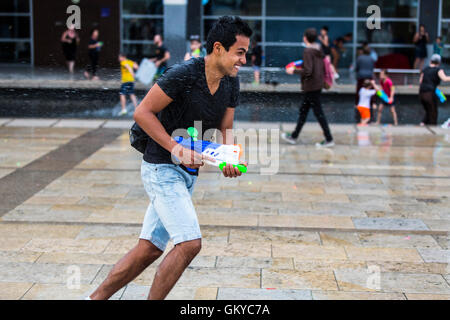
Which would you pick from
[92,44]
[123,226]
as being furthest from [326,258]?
[92,44]

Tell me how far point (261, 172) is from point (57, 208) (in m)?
2.98

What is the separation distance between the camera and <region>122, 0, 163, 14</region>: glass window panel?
25.1m

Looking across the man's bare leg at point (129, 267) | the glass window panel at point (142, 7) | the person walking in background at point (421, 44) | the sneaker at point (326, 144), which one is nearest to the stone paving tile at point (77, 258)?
the man's bare leg at point (129, 267)

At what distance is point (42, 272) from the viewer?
470cm

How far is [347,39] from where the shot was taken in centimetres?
2480

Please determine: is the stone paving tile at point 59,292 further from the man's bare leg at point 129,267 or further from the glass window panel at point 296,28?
the glass window panel at point 296,28

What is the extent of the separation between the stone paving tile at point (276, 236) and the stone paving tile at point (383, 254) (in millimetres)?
362

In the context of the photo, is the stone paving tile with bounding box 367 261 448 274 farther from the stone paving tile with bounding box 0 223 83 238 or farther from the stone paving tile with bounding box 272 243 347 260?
the stone paving tile with bounding box 0 223 83 238

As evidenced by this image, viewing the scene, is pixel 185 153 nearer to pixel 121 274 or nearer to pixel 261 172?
pixel 121 274

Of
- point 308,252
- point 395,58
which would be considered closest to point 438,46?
point 395,58

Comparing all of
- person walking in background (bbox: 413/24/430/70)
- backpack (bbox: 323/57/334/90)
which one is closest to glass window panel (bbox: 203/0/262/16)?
person walking in background (bbox: 413/24/430/70)

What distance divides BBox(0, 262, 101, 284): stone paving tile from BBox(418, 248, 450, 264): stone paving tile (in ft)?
8.11

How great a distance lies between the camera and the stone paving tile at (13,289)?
4.22 m

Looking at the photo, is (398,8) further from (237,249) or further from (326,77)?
(237,249)
